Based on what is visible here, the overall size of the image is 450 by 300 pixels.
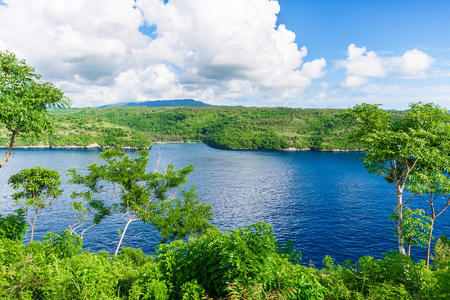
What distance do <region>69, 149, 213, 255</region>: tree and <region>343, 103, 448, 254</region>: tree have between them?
16852mm

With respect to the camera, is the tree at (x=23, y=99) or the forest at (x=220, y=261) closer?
the forest at (x=220, y=261)

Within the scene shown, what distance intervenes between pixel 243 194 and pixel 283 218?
2144cm

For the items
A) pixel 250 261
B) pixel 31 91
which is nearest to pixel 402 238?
pixel 250 261

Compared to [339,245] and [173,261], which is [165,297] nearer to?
[173,261]

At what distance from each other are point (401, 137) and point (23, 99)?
22284 mm

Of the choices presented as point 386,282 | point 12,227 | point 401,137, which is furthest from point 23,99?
point 401,137

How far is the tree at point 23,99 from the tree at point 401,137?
20478mm

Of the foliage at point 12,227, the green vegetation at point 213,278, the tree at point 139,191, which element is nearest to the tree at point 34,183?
the tree at point 139,191

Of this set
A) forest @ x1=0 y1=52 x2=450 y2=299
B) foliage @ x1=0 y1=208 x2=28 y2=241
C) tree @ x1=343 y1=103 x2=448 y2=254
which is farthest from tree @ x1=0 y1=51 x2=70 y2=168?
tree @ x1=343 y1=103 x2=448 y2=254

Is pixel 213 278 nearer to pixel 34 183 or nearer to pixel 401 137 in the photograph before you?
pixel 401 137

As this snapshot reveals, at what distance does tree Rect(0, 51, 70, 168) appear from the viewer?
40.8ft

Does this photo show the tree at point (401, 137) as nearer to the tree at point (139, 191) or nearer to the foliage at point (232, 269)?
the foliage at point (232, 269)

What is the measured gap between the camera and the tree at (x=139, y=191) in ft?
76.1

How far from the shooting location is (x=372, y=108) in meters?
17.6
